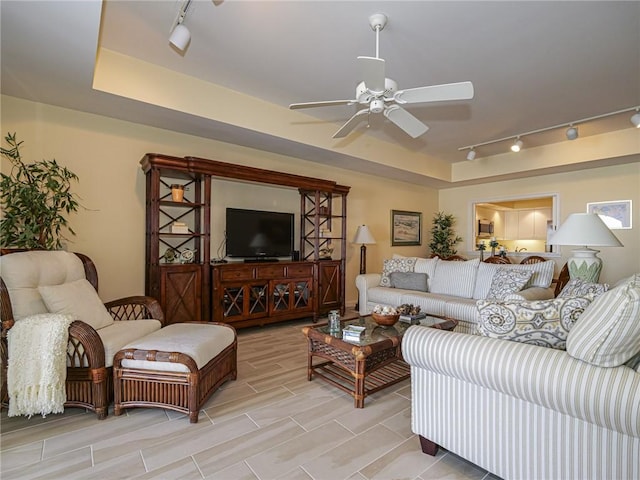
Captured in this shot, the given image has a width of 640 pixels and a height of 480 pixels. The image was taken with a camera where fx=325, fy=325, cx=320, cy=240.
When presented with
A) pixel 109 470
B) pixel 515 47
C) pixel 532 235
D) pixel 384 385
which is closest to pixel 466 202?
pixel 532 235

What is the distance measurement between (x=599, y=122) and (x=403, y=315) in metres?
3.92

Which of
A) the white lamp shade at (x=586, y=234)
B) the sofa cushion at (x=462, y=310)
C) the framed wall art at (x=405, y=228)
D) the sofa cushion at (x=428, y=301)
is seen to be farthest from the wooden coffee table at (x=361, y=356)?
the framed wall art at (x=405, y=228)

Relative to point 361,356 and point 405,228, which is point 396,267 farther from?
point 361,356

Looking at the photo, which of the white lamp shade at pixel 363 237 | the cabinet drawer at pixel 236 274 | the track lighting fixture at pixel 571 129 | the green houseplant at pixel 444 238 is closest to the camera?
the track lighting fixture at pixel 571 129

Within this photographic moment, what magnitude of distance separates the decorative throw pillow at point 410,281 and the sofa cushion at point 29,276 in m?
3.83

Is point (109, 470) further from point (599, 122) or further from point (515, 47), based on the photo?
point (599, 122)

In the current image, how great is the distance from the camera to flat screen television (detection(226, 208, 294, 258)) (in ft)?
14.2

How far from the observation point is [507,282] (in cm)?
368

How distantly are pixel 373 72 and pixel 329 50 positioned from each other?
0.88 metres

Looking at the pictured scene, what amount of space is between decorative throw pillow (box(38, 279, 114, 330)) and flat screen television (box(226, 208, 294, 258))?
71.3 inches

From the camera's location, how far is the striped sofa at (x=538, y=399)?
1.23 m

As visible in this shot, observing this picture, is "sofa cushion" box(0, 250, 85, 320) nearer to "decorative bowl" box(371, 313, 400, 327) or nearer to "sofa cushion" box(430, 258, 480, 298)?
"decorative bowl" box(371, 313, 400, 327)

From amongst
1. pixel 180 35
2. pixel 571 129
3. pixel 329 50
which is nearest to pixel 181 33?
pixel 180 35

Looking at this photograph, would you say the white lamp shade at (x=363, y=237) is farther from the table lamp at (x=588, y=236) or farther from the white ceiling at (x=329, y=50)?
the table lamp at (x=588, y=236)
